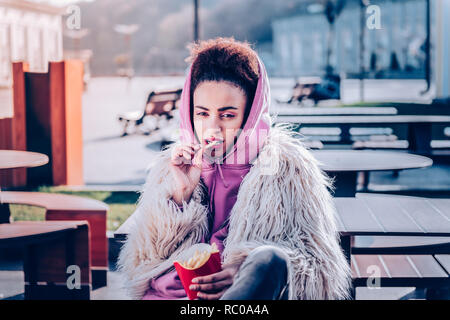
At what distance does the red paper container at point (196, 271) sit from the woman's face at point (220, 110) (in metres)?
0.30

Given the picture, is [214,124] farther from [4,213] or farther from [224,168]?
[4,213]

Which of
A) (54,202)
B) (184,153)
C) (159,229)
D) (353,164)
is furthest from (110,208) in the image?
(184,153)

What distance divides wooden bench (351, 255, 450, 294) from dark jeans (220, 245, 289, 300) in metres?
0.96

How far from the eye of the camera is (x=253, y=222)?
152 centimetres

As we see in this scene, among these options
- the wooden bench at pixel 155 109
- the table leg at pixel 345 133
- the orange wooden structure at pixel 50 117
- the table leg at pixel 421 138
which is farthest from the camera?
the wooden bench at pixel 155 109

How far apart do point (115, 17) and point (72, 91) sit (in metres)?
48.2

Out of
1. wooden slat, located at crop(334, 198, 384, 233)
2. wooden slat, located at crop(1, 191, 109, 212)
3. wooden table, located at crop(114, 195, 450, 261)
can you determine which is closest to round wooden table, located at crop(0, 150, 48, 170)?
wooden slat, located at crop(1, 191, 109, 212)

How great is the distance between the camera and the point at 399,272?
238 centimetres

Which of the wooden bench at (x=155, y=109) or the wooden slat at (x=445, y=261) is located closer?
the wooden slat at (x=445, y=261)

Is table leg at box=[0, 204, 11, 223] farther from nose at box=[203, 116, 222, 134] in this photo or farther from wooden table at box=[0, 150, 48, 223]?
nose at box=[203, 116, 222, 134]

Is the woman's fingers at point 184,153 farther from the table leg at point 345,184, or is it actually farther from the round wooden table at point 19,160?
the table leg at point 345,184

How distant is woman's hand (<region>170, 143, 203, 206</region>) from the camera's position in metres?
1.53

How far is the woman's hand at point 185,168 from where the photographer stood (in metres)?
1.53

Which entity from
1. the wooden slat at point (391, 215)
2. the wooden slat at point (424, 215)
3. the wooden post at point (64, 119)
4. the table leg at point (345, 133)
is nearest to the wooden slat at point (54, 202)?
the wooden post at point (64, 119)
